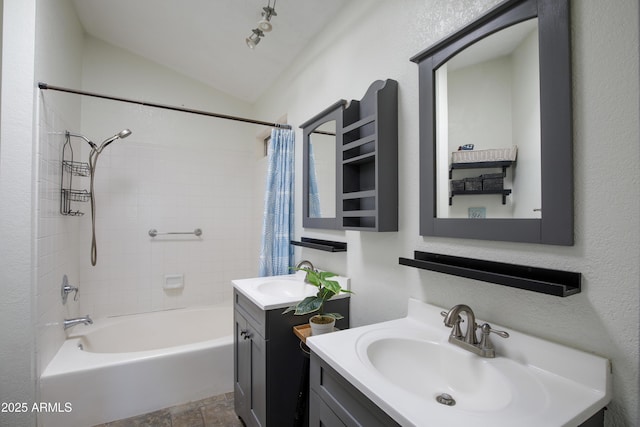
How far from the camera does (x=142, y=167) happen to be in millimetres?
2719

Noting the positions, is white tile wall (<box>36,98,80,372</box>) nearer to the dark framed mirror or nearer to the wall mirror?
the dark framed mirror

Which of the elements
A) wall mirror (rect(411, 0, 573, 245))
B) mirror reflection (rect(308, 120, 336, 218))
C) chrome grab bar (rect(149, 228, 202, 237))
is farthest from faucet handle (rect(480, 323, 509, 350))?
chrome grab bar (rect(149, 228, 202, 237))

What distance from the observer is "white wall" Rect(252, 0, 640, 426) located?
2.19ft

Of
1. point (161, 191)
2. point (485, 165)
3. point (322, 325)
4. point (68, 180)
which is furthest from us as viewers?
point (161, 191)

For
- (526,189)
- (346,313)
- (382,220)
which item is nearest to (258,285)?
(346,313)

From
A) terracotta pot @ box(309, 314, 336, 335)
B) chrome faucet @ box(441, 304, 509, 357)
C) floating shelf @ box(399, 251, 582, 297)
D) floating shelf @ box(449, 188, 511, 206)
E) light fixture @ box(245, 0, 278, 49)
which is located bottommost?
terracotta pot @ box(309, 314, 336, 335)

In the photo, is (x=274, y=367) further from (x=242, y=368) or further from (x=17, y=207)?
(x=17, y=207)

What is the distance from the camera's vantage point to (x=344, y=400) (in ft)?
2.68

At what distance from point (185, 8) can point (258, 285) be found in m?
2.02

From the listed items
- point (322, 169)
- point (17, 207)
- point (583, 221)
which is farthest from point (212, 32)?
point (583, 221)

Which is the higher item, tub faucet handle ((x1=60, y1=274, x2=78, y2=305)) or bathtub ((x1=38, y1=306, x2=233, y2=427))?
tub faucet handle ((x1=60, y1=274, x2=78, y2=305))

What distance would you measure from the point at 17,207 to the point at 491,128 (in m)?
2.24

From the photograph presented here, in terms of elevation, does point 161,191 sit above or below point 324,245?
above

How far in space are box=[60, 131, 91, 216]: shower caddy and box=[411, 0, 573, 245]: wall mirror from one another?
240 cm
